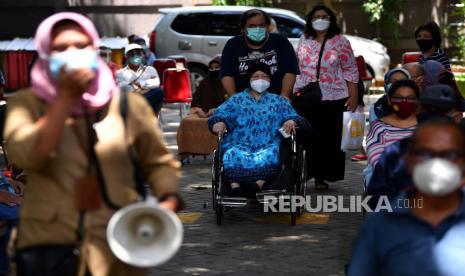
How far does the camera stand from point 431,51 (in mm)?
10758

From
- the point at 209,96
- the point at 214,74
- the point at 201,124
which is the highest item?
the point at 214,74

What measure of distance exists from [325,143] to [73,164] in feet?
23.9

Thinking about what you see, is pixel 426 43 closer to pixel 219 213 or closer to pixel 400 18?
pixel 219 213

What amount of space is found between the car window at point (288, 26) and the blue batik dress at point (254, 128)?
41.3 ft

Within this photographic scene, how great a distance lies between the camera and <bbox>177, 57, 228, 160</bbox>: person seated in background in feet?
44.6

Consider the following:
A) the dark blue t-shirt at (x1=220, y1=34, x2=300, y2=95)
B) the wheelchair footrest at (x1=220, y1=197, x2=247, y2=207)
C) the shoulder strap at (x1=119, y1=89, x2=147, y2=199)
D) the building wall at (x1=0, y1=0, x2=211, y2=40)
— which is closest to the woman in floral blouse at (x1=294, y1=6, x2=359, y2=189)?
the dark blue t-shirt at (x1=220, y1=34, x2=300, y2=95)

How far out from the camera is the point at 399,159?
534 cm

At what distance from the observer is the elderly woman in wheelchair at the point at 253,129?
9.74 metres

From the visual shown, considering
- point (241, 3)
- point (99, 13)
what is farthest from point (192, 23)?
point (99, 13)

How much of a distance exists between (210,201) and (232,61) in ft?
5.03

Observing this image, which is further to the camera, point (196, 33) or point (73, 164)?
point (196, 33)

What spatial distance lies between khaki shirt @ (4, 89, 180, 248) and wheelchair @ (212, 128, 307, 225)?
5.16m

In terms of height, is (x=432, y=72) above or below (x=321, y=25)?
below
